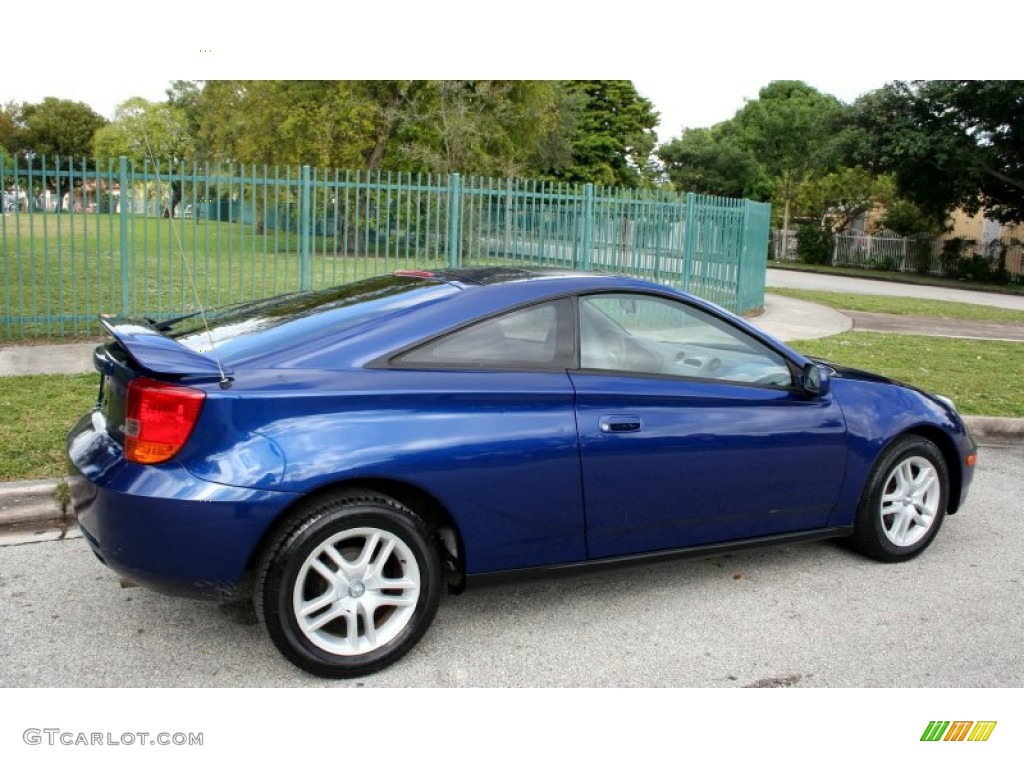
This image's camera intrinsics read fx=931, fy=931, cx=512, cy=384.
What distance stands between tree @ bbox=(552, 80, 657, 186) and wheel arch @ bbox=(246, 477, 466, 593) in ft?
162

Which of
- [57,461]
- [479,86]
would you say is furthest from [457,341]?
[479,86]

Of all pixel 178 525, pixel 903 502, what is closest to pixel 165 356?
pixel 178 525

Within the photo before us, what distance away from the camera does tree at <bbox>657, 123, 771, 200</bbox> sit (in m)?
53.9

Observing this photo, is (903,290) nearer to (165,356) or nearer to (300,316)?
(300,316)

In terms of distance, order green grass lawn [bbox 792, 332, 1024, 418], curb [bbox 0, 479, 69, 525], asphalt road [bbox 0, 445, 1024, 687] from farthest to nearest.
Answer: green grass lawn [bbox 792, 332, 1024, 418] → curb [bbox 0, 479, 69, 525] → asphalt road [bbox 0, 445, 1024, 687]

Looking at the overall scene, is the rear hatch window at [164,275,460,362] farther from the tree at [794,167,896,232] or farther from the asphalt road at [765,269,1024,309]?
the tree at [794,167,896,232]

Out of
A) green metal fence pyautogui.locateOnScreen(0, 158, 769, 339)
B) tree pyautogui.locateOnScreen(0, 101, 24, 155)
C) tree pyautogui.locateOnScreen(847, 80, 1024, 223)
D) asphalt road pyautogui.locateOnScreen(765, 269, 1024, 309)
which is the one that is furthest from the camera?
tree pyautogui.locateOnScreen(0, 101, 24, 155)

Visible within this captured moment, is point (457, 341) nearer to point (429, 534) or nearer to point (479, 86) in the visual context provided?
point (429, 534)

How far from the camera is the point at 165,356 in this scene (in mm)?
3348

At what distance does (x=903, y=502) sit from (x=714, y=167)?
5297 cm

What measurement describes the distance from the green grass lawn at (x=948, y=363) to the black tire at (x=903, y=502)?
3707mm

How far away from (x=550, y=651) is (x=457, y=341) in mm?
1300

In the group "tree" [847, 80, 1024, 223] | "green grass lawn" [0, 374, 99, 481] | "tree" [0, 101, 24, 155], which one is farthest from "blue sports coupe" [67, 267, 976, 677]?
"tree" [0, 101, 24, 155]

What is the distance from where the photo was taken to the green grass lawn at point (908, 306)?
18.8 m
